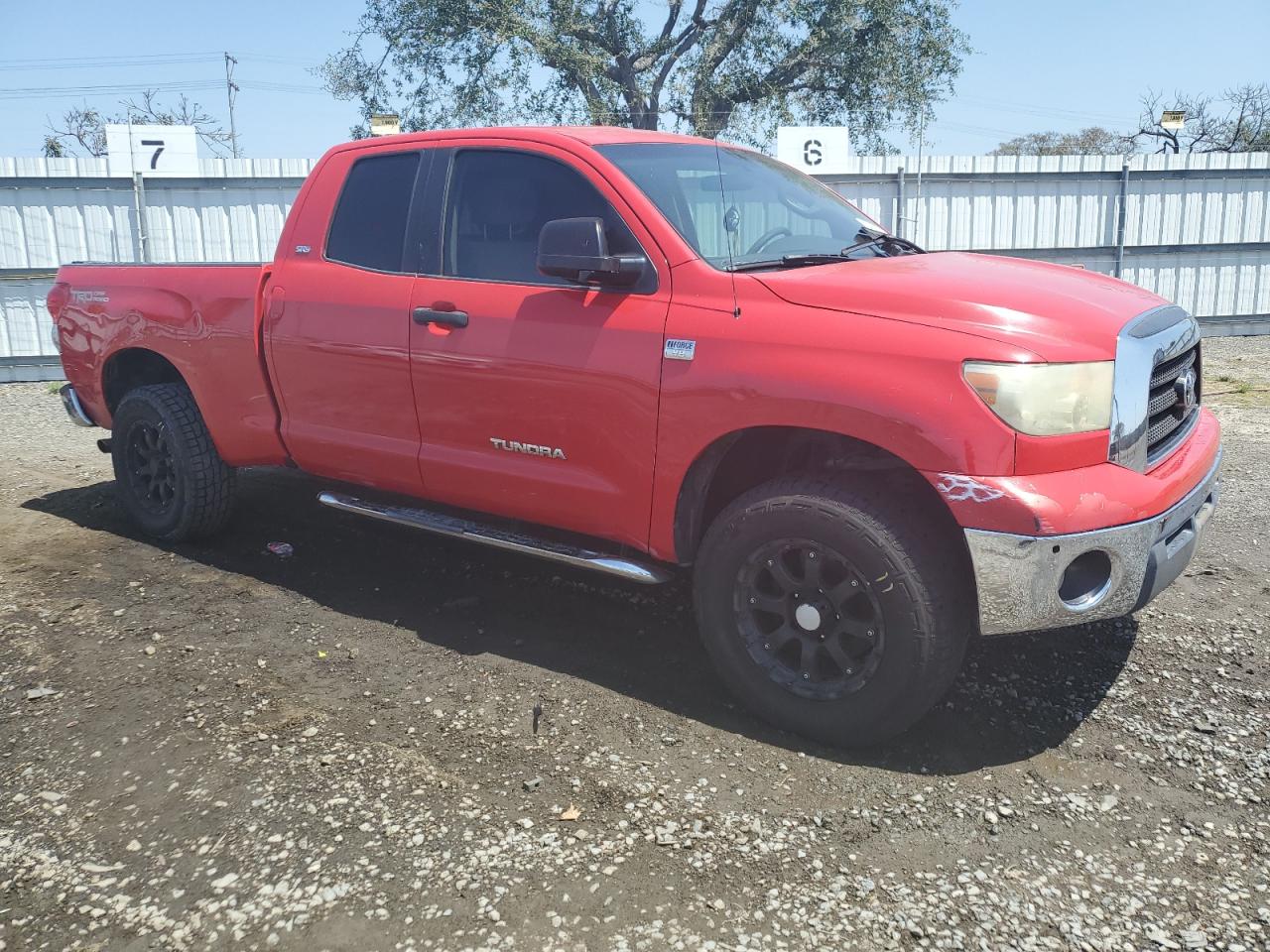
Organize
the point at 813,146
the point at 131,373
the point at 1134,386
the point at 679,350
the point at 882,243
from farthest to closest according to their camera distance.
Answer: the point at 813,146 < the point at 131,373 < the point at 882,243 < the point at 679,350 < the point at 1134,386

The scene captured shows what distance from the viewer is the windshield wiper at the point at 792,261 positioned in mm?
3670

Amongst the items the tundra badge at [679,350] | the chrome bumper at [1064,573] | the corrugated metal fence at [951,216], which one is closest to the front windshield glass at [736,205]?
the tundra badge at [679,350]

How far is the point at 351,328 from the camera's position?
175 inches

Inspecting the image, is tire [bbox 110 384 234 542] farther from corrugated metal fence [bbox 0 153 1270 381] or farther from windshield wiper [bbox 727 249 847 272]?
corrugated metal fence [bbox 0 153 1270 381]

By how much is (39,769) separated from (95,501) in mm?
3673

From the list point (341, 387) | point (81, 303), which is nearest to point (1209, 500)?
point (341, 387)

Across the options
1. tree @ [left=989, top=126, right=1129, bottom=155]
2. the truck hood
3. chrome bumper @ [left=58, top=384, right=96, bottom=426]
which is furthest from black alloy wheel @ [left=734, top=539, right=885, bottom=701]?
tree @ [left=989, top=126, right=1129, bottom=155]

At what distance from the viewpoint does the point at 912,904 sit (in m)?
2.65

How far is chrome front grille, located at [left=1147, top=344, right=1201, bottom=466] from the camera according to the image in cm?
340

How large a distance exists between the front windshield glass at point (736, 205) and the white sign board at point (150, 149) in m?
9.77

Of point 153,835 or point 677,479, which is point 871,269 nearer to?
point 677,479

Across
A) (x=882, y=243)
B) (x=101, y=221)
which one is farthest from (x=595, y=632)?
(x=101, y=221)

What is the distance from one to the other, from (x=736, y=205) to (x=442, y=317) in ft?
3.99

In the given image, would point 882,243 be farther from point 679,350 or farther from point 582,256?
point 582,256
